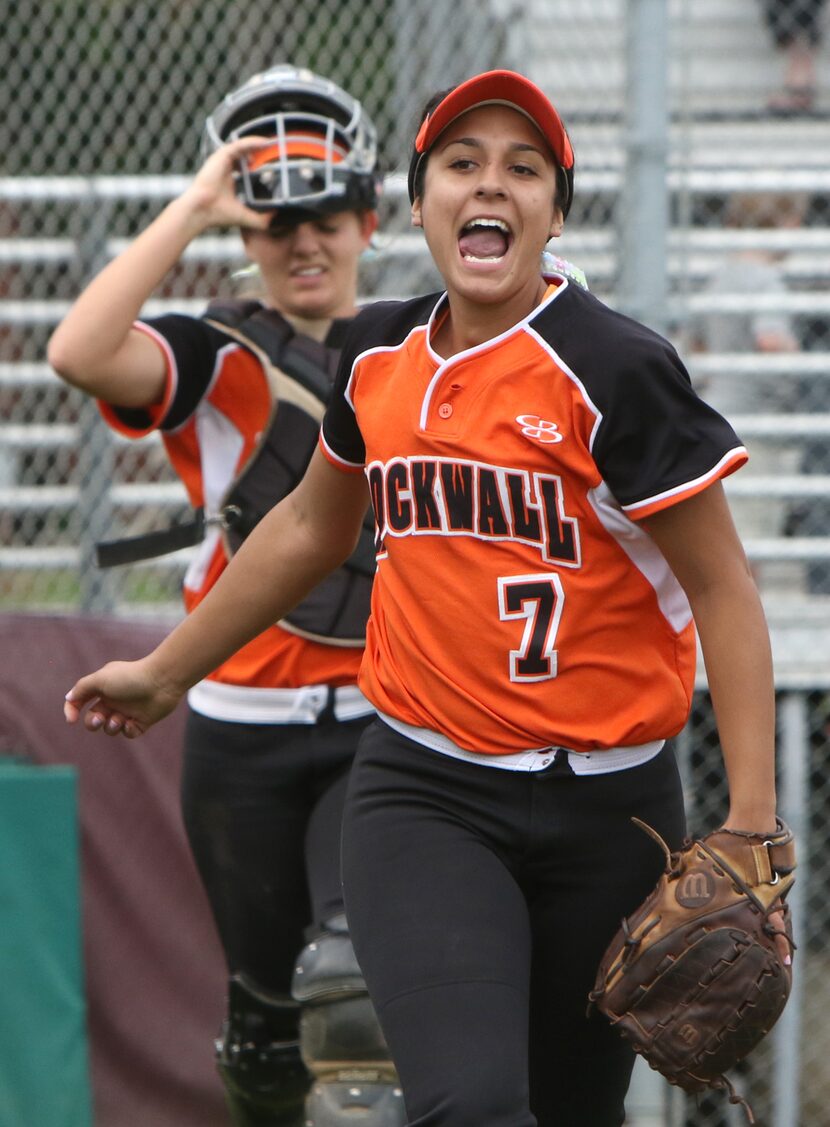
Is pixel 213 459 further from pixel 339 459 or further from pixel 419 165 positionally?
pixel 419 165

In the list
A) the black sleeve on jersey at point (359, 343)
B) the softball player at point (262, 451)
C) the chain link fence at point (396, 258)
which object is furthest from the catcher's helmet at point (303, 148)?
the chain link fence at point (396, 258)

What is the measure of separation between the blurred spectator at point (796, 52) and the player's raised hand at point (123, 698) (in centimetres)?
403

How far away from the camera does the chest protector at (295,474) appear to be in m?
3.36

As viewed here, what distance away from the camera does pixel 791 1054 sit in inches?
191

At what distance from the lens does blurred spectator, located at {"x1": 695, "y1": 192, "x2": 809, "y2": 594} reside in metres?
5.50

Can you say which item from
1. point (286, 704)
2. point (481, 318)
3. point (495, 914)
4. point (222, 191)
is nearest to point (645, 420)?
point (481, 318)

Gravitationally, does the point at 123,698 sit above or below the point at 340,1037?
above

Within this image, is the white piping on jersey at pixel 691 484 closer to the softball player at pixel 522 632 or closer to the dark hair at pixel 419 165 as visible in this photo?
the softball player at pixel 522 632

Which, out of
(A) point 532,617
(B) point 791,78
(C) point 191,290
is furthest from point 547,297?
(B) point 791,78

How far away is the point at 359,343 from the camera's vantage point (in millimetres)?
2646

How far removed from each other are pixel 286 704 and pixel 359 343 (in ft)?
3.27

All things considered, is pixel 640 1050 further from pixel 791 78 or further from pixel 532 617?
pixel 791 78

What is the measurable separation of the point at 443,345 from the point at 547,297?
0.61 feet

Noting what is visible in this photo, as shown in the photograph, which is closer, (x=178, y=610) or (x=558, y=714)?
(x=558, y=714)
